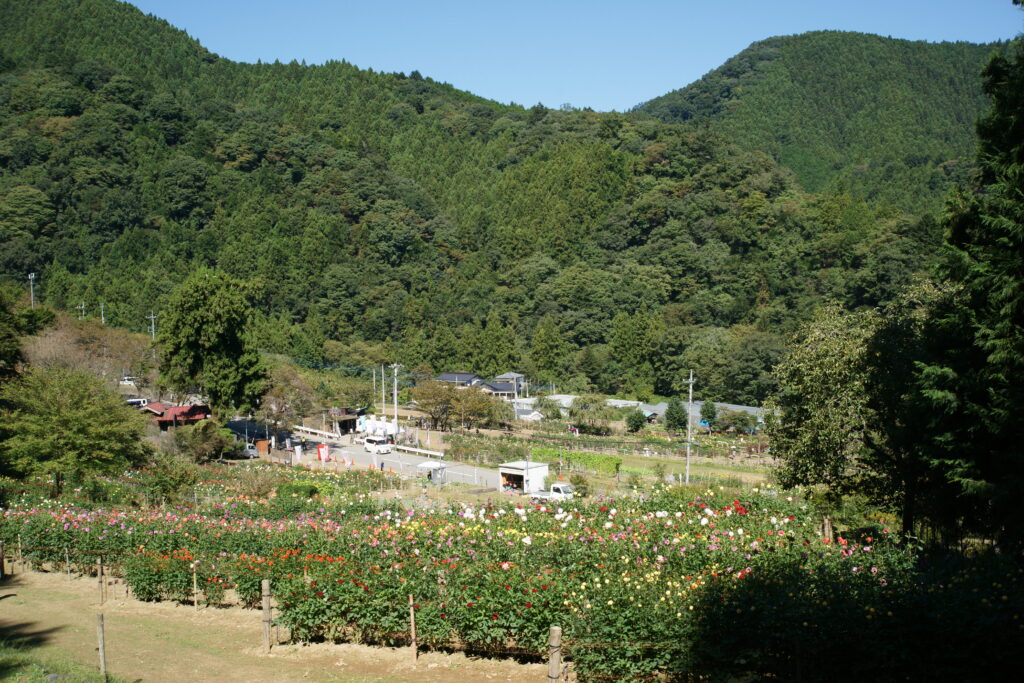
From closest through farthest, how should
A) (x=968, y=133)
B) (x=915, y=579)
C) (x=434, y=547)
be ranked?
(x=915, y=579)
(x=434, y=547)
(x=968, y=133)

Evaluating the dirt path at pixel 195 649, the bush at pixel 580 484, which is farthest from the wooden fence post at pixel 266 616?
the bush at pixel 580 484

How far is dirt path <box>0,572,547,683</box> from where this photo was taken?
26.0ft

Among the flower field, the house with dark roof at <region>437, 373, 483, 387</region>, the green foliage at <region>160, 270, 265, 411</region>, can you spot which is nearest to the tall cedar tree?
the flower field

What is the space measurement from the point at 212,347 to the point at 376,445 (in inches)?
328

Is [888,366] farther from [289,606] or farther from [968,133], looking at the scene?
[968,133]

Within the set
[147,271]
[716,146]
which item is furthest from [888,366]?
[716,146]

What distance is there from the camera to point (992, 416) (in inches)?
383

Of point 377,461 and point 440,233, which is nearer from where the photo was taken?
point 377,461

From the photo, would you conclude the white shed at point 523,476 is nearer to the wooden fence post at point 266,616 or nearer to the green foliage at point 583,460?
the green foliage at point 583,460

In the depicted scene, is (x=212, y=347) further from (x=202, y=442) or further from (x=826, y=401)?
(x=826, y=401)

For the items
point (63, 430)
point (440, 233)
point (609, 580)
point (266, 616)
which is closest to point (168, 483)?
point (63, 430)

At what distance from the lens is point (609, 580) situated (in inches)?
303

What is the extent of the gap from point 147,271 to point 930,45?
157 metres

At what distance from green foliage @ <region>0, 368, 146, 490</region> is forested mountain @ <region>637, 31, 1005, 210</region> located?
87305 mm
